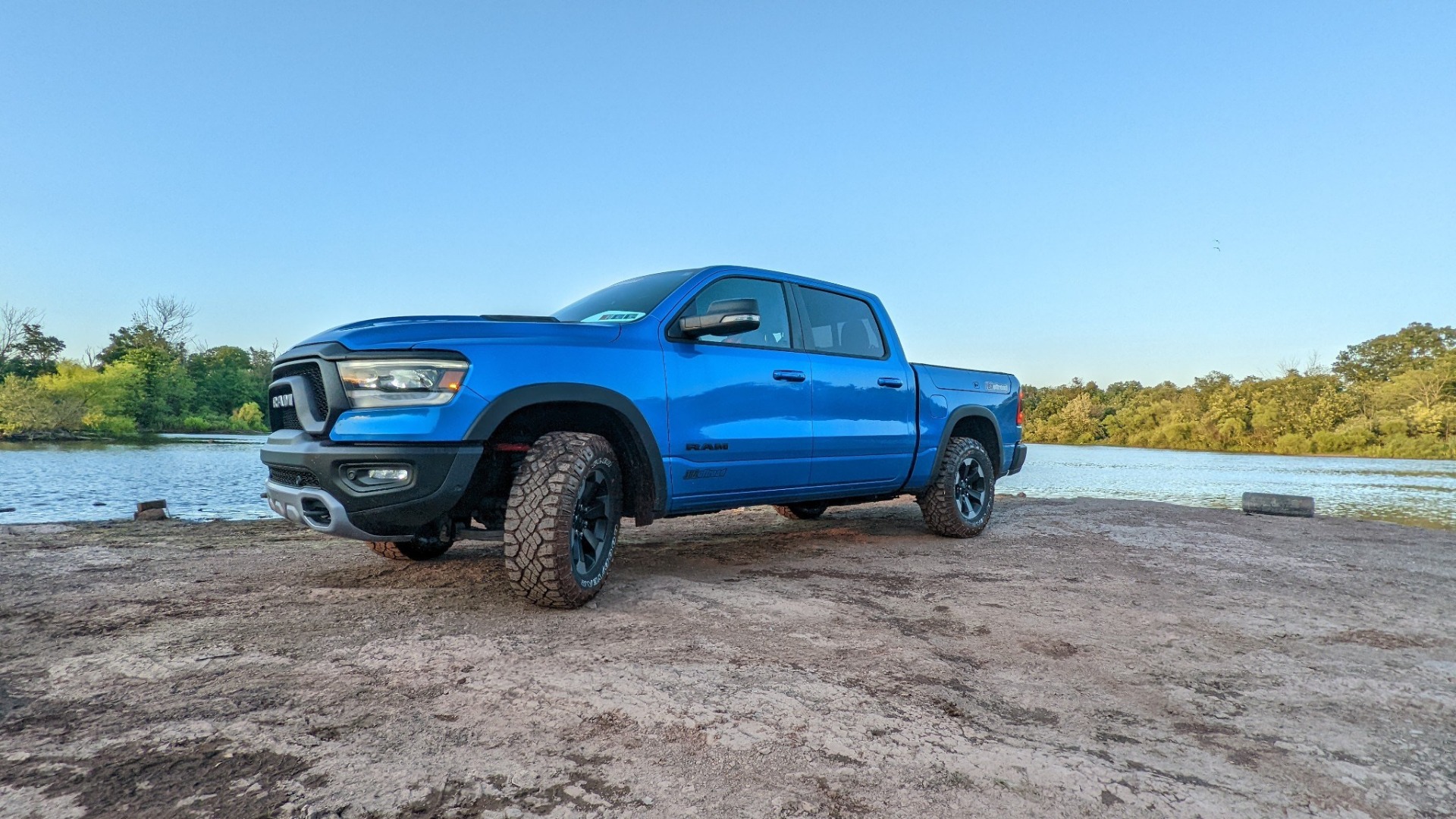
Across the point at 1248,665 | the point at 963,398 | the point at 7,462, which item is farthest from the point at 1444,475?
the point at 7,462

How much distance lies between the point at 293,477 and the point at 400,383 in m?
0.77

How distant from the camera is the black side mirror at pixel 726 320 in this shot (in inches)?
149

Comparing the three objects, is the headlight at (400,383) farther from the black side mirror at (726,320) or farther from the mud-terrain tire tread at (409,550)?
the mud-terrain tire tread at (409,550)

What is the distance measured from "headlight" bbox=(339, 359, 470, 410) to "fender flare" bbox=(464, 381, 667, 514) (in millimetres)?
191

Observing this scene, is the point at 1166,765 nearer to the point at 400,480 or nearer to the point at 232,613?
the point at 400,480

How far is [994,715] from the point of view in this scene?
2.22 meters

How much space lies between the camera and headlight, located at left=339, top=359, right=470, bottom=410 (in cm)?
313

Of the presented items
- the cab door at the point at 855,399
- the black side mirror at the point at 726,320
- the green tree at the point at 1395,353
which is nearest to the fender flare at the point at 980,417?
the cab door at the point at 855,399

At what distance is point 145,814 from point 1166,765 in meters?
2.43

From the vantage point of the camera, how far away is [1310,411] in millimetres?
57250

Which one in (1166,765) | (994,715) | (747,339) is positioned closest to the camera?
(1166,765)

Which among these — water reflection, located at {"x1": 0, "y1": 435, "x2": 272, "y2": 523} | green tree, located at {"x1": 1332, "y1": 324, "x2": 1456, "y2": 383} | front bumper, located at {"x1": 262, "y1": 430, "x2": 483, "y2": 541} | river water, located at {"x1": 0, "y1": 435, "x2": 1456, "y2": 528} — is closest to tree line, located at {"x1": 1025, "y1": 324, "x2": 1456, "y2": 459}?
green tree, located at {"x1": 1332, "y1": 324, "x2": 1456, "y2": 383}

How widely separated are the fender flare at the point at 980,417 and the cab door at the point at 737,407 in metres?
1.76

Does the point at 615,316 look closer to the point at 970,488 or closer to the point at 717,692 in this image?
the point at 717,692
